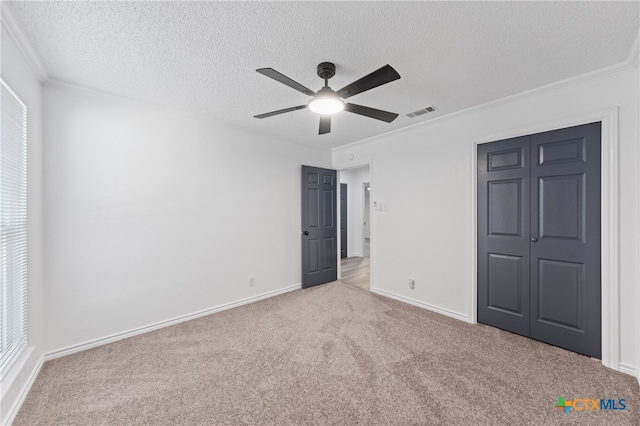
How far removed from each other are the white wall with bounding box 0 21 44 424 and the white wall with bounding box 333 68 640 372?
3.73 m

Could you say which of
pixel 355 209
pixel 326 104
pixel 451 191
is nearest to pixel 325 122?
pixel 326 104

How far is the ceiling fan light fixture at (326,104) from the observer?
1.92 metres

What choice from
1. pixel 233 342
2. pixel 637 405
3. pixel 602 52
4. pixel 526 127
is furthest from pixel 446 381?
pixel 602 52

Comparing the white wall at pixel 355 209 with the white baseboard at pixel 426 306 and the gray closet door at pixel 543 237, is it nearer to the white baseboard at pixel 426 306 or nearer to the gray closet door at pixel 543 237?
the white baseboard at pixel 426 306

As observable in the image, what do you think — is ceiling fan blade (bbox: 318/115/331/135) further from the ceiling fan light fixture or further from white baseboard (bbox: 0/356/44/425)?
white baseboard (bbox: 0/356/44/425)

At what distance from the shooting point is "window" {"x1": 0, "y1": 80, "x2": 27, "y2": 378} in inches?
65.6

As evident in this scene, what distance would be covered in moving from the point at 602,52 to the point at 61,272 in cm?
479

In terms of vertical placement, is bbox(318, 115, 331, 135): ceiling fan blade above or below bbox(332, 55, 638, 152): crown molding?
below

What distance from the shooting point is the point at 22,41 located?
1.75 metres

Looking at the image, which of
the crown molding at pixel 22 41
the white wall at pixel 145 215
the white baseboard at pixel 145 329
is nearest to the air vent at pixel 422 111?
the white wall at pixel 145 215

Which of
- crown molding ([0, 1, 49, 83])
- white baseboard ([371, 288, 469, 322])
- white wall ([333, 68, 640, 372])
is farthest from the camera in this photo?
white baseboard ([371, 288, 469, 322])

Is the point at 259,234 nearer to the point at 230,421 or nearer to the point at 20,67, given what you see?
the point at 230,421

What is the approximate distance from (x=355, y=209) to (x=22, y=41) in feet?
20.7

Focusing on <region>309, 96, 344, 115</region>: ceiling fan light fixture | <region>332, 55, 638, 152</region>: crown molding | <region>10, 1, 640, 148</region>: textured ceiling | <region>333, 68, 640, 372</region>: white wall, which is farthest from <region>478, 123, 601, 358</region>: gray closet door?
<region>309, 96, 344, 115</region>: ceiling fan light fixture
